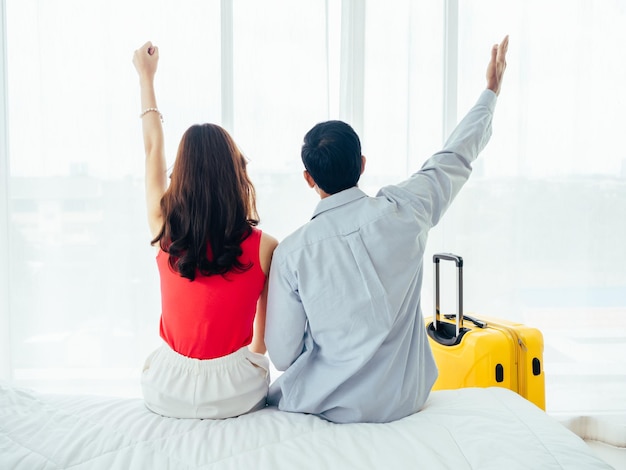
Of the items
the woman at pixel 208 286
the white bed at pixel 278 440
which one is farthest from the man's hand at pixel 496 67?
the white bed at pixel 278 440

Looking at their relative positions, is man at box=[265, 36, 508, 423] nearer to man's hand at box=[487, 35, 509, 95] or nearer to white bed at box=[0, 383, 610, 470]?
white bed at box=[0, 383, 610, 470]

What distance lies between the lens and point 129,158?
6.56 ft

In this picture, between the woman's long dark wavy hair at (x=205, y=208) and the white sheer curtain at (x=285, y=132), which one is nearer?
the woman's long dark wavy hair at (x=205, y=208)

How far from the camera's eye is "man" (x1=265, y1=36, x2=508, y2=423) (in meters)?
1.15

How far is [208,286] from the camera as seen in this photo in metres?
1.21

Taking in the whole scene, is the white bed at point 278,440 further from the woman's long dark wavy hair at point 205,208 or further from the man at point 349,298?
the woman's long dark wavy hair at point 205,208

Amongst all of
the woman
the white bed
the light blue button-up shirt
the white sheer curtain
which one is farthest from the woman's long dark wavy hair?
the white sheer curtain

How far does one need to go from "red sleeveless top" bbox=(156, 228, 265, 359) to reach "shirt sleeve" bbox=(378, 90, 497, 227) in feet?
1.32

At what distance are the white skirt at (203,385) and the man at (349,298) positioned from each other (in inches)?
3.1

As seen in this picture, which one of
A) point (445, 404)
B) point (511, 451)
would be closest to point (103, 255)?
point (445, 404)

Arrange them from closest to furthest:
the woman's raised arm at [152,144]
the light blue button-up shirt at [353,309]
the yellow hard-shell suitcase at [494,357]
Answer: the light blue button-up shirt at [353,309] → the woman's raised arm at [152,144] → the yellow hard-shell suitcase at [494,357]

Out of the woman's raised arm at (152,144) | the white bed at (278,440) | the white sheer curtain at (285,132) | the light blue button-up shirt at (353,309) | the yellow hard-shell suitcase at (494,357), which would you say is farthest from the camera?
the white sheer curtain at (285,132)

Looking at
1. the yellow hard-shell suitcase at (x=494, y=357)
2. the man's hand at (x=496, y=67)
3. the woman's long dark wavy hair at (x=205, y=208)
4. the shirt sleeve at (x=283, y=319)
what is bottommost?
the yellow hard-shell suitcase at (x=494, y=357)

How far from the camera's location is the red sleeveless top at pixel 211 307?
3.98 ft
